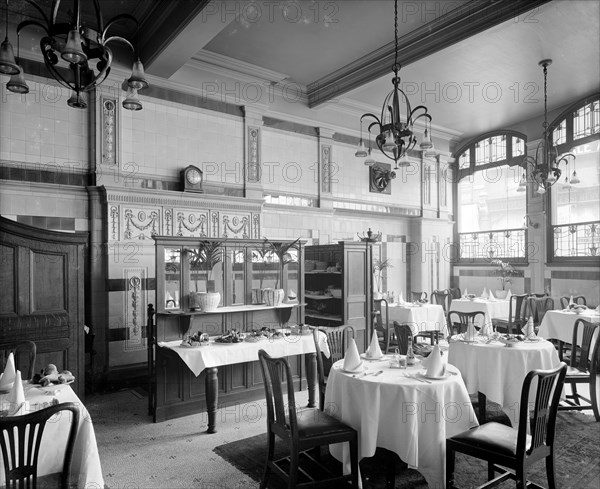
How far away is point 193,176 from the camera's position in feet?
23.9

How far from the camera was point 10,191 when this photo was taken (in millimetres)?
5898

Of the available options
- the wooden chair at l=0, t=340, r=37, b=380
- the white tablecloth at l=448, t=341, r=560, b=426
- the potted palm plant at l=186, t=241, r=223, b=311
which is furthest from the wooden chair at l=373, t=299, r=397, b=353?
the wooden chair at l=0, t=340, r=37, b=380

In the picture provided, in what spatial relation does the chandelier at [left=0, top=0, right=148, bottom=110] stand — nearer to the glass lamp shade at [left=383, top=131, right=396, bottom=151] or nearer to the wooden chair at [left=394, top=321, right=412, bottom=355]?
the glass lamp shade at [left=383, top=131, right=396, bottom=151]

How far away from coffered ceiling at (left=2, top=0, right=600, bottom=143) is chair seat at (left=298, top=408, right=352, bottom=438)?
440cm

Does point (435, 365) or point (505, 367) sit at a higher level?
point (435, 365)

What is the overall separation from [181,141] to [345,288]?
348 centimetres

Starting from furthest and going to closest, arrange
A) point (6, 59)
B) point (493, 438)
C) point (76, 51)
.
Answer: point (6, 59), point (493, 438), point (76, 51)

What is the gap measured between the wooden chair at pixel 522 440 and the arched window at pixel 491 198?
8.10m

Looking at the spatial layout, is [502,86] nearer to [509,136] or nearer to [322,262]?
[509,136]

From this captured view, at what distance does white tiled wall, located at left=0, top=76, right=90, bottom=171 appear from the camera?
5898 millimetres

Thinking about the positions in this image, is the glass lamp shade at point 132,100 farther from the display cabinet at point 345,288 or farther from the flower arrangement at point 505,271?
the flower arrangement at point 505,271

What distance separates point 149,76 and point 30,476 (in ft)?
19.5

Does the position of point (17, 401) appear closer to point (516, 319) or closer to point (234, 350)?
point (234, 350)

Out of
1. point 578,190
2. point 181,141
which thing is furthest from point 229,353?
point 578,190
